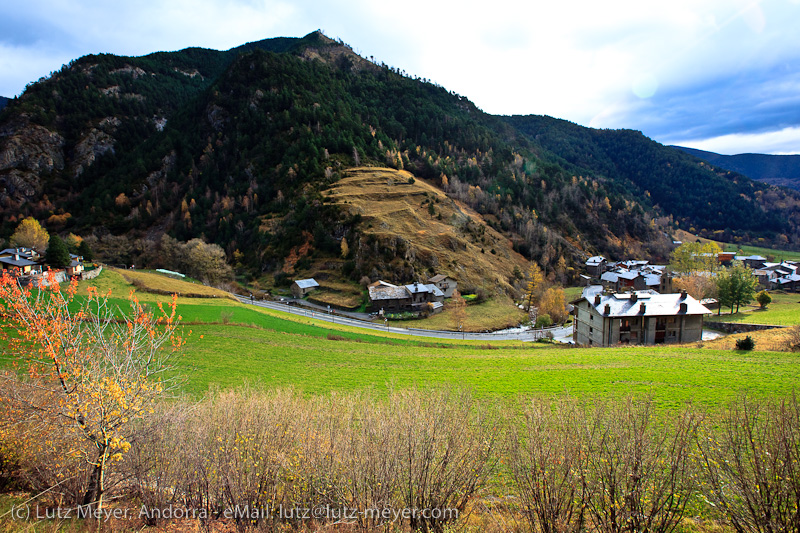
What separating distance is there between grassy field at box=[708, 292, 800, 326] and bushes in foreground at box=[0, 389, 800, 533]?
50640 mm

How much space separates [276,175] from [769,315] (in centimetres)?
11493

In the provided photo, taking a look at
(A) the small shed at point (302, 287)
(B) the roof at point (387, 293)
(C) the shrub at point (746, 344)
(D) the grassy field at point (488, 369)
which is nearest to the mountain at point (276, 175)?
(A) the small shed at point (302, 287)

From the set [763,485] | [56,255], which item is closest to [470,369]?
[763,485]

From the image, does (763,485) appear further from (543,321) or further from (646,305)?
(543,321)

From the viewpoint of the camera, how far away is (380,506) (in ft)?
29.0

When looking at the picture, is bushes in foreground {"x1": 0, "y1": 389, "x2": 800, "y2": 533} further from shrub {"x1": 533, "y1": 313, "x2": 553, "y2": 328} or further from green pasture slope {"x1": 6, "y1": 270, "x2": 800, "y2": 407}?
shrub {"x1": 533, "y1": 313, "x2": 553, "y2": 328}

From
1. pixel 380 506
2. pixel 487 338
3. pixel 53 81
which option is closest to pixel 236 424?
pixel 380 506

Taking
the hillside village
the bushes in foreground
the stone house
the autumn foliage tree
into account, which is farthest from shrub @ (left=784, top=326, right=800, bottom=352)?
the autumn foliage tree

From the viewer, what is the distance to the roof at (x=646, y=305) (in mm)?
42062

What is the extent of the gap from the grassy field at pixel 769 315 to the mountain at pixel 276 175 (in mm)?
39353

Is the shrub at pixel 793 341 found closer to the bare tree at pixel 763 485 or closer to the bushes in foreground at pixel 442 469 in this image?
the bushes in foreground at pixel 442 469

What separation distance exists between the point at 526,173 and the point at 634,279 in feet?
281

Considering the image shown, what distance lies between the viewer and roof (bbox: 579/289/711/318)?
138 ft

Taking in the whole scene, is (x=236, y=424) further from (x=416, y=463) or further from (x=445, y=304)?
(x=445, y=304)
